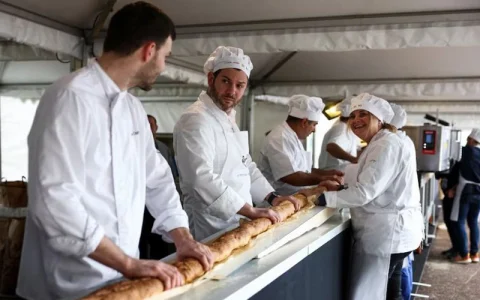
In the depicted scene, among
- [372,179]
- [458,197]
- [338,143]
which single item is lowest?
[458,197]

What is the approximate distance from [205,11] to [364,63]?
236 centimetres

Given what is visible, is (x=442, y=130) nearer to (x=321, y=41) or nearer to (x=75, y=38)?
(x=321, y=41)

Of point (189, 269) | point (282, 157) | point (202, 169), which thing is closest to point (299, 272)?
point (202, 169)

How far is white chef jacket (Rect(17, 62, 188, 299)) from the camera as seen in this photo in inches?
40.9

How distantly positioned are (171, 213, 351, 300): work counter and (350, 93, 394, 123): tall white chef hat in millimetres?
585

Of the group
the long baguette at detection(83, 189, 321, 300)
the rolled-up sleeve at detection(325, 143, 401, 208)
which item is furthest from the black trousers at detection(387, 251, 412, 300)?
the long baguette at detection(83, 189, 321, 300)

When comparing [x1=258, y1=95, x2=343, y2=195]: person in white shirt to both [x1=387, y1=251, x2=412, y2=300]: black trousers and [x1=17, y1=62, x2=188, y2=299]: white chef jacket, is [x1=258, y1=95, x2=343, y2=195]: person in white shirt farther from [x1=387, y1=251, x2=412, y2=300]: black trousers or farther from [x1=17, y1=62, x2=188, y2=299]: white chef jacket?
[x1=17, y1=62, x2=188, y2=299]: white chef jacket

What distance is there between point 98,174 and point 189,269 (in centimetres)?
32

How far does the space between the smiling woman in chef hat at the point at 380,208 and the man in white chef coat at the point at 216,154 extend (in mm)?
361

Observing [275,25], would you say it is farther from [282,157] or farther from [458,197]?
[458,197]

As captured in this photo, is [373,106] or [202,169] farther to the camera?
[373,106]

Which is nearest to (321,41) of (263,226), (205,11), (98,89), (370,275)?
(205,11)

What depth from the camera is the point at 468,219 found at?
5.38 meters

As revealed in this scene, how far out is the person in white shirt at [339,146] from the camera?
14.3 ft
